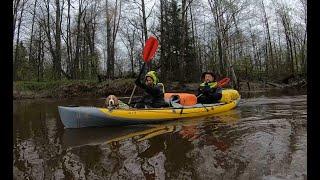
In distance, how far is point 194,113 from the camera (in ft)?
31.5

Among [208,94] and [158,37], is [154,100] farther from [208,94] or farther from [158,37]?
[158,37]

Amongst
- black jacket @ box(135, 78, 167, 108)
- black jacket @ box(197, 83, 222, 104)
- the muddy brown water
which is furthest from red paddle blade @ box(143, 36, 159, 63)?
black jacket @ box(197, 83, 222, 104)

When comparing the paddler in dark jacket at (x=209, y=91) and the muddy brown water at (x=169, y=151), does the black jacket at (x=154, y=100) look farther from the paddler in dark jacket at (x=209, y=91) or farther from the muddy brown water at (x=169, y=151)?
the paddler in dark jacket at (x=209, y=91)

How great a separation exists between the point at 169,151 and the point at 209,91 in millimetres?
5569

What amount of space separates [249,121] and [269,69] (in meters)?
30.2

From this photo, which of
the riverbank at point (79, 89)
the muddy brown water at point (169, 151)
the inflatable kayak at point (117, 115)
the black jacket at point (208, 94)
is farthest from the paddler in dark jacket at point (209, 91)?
the riverbank at point (79, 89)

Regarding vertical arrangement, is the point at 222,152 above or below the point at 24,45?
below

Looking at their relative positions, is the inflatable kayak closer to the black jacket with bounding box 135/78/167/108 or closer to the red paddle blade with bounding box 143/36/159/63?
the black jacket with bounding box 135/78/167/108

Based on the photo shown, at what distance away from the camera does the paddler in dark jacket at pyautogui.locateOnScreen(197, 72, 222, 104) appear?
35.8 ft

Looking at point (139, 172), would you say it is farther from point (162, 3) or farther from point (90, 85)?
point (162, 3)

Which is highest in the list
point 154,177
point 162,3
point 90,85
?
point 162,3

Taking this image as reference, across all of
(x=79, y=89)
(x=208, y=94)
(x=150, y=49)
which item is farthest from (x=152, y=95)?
(x=79, y=89)

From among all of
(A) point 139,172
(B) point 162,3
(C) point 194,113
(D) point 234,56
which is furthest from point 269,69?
(A) point 139,172

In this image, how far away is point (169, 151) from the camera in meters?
5.61
